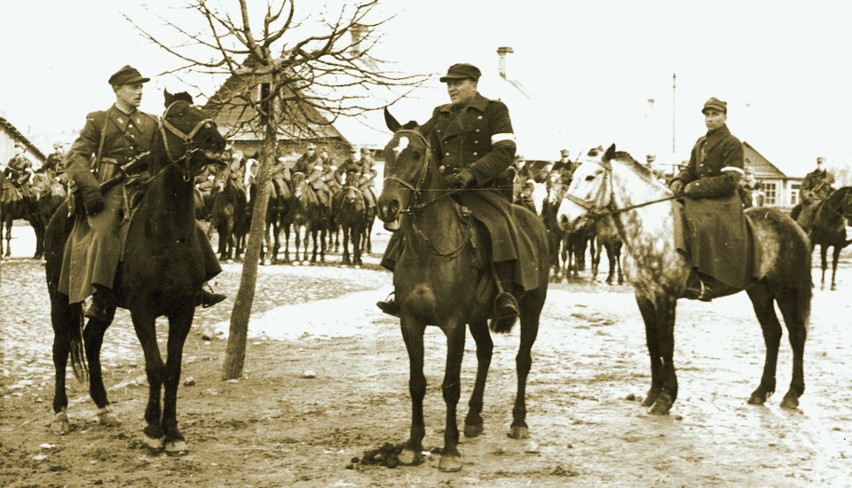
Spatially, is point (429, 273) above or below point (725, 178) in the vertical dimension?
below

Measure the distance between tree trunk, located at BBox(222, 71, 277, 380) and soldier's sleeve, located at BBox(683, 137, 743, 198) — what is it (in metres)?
4.38

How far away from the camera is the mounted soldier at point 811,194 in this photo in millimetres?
23734

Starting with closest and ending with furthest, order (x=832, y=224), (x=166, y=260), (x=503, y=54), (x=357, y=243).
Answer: (x=166, y=260)
(x=832, y=224)
(x=357, y=243)
(x=503, y=54)

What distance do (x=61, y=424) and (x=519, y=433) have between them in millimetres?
3785

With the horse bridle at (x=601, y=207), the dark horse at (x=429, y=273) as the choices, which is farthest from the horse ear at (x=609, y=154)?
the dark horse at (x=429, y=273)

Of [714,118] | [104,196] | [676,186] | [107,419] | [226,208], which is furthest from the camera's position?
[226,208]

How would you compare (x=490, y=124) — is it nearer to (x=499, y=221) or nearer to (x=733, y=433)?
(x=499, y=221)

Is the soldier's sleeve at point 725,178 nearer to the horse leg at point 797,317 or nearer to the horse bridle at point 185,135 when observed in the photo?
the horse leg at point 797,317

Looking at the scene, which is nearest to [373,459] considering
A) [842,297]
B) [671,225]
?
[671,225]

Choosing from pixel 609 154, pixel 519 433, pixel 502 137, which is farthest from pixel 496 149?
pixel 609 154

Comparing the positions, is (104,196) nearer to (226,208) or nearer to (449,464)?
(449,464)

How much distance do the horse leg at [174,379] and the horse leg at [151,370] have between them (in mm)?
58

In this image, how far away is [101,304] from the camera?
27.8ft

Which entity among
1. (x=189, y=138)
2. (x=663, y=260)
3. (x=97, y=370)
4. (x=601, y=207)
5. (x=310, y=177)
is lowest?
(x=97, y=370)
